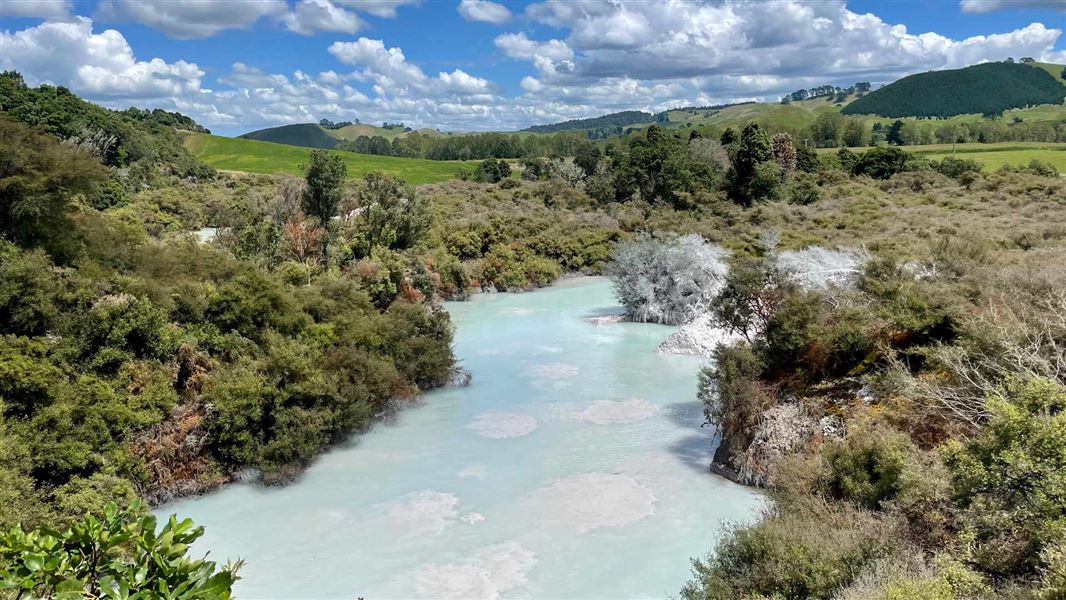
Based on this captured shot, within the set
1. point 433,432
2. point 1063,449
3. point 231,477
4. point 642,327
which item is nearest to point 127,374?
point 231,477

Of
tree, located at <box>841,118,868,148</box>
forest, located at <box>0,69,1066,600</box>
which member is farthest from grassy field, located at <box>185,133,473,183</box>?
forest, located at <box>0,69,1066,600</box>

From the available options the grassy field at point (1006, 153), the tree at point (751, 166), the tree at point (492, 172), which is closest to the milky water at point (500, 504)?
the tree at point (751, 166)

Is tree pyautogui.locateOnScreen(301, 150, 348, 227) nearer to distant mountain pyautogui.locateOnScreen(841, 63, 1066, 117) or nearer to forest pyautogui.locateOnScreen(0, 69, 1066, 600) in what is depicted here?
forest pyautogui.locateOnScreen(0, 69, 1066, 600)

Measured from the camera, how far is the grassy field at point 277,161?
78.0 m

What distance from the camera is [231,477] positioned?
13273mm

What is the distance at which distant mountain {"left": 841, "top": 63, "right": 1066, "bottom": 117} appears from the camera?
180000 millimetres

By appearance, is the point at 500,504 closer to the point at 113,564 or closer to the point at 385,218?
the point at 113,564

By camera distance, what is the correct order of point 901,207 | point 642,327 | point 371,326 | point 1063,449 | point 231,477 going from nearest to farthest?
point 1063,449 < point 231,477 < point 371,326 < point 642,327 < point 901,207

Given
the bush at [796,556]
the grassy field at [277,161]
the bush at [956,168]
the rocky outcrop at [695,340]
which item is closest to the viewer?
the bush at [796,556]

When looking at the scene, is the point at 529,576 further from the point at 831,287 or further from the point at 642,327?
the point at 642,327

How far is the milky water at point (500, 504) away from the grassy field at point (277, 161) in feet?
195

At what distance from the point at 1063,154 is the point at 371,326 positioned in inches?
2926

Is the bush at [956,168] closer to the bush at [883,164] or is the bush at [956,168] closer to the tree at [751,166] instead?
the bush at [883,164]

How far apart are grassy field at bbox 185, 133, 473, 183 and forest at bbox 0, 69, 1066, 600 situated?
173ft
